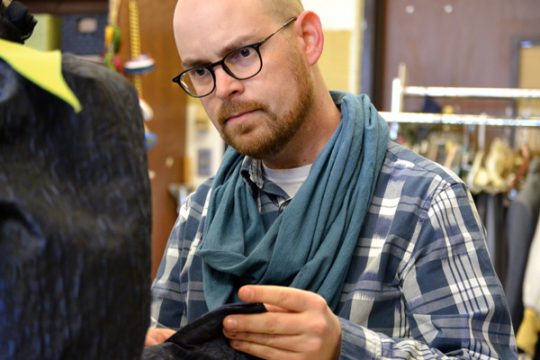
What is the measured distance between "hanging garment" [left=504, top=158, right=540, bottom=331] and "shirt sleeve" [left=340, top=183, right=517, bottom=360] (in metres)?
1.01

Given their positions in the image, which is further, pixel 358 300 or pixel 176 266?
pixel 176 266

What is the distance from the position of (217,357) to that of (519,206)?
1437mm

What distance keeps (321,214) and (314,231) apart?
0.08 ft

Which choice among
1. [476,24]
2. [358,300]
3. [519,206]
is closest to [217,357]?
[358,300]

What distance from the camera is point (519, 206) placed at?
6.18ft

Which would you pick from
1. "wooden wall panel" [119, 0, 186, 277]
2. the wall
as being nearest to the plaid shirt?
"wooden wall panel" [119, 0, 186, 277]

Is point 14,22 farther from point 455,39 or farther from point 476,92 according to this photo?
point 455,39

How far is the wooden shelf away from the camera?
2.27m

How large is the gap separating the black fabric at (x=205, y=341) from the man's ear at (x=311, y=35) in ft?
1.71

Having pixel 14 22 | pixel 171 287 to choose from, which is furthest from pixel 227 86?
pixel 14 22

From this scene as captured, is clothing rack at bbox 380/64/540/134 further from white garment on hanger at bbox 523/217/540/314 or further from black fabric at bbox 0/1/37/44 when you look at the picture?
black fabric at bbox 0/1/37/44

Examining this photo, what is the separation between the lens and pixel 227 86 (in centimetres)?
98

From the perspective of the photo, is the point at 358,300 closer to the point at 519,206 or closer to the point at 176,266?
the point at 176,266

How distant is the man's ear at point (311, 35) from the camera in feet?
3.60
